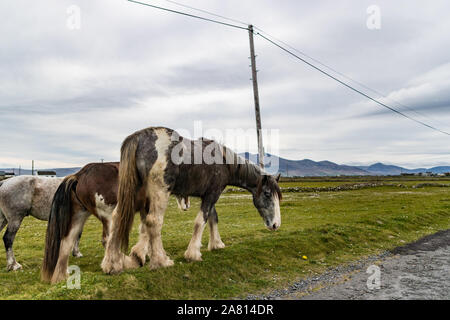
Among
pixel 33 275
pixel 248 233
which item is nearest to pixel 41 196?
pixel 33 275

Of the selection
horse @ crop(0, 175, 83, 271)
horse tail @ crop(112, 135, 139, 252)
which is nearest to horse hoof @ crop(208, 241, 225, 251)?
horse tail @ crop(112, 135, 139, 252)

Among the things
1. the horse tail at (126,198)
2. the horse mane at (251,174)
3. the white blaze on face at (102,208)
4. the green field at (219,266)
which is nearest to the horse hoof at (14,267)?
the green field at (219,266)

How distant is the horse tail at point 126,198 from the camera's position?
23.3 ft

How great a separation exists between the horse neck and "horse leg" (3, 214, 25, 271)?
673 centimetres

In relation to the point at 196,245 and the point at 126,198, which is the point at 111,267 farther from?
the point at 196,245

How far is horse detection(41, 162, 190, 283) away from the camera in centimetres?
740

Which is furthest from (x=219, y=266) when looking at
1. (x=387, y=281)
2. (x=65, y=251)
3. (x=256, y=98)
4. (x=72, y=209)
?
(x=256, y=98)

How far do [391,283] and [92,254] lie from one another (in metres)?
9.32

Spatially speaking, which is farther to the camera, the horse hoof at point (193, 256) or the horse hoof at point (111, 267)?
the horse hoof at point (193, 256)

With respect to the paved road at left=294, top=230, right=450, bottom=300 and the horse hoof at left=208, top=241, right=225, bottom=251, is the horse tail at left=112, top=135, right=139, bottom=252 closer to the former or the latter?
the horse hoof at left=208, top=241, right=225, bottom=251

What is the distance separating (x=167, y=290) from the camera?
673cm

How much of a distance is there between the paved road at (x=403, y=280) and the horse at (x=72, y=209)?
491cm

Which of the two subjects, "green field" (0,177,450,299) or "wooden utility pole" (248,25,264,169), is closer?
"green field" (0,177,450,299)

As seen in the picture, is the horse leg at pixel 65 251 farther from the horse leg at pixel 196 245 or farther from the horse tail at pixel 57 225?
the horse leg at pixel 196 245
